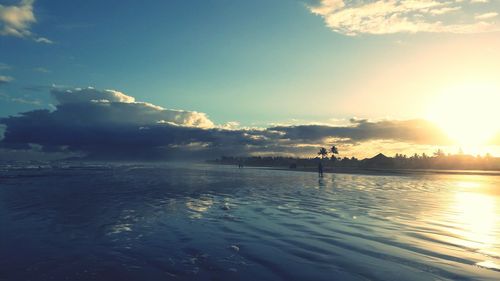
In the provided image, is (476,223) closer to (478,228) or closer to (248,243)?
(478,228)

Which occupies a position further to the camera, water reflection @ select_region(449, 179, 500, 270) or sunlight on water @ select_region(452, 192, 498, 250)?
sunlight on water @ select_region(452, 192, 498, 250)

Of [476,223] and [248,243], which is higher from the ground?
[476,223]

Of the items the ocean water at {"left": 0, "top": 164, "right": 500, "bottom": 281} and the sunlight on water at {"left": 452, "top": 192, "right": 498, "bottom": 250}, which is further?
the sunlight on water at {"left": 452, "top": 192, "right": 498, "bottom": 250}

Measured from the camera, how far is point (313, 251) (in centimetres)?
1016

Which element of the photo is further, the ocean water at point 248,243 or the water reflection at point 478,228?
the water reflection at point 478,228

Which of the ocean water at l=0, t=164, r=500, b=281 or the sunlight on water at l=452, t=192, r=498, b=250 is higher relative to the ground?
the sunlight on water at l=452, t=192, r=498, b=250

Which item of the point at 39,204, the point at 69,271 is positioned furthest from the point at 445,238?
the point at 39,204

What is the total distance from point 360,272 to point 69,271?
7.28m

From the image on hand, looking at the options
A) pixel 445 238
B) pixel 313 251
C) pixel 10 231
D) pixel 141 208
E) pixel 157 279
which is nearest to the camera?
pixel 157 279

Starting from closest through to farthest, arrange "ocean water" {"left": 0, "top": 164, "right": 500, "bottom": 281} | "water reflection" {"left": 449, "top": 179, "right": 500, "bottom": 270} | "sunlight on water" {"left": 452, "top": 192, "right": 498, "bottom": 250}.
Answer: "ocean water" {"left": 0, "top": 164, "right": 500, "bottom": 281} < "water reflection" {"left": 449, "top": 179, "right": 500, "bottom": 270} < "sunlight on water" {"left": 452, "top": 192, "right": 498, "bottom": 250}

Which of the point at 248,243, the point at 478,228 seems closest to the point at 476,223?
the point at 478,228

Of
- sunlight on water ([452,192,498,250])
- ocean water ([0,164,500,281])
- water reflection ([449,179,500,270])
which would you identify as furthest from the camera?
sunlight on water ([452,192,498,250])

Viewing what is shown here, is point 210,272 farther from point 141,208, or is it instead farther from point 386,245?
point 141,208

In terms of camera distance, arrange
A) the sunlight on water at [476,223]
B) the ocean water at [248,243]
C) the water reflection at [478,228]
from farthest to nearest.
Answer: the sunlight on water at [476,223] → the water reflection at [478,228] → the ocean water at [248,243]
